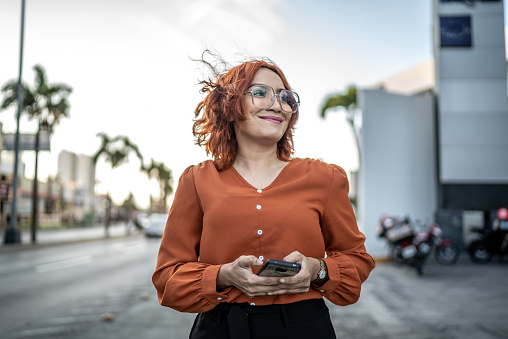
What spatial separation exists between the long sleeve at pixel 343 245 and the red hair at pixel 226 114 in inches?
11.1

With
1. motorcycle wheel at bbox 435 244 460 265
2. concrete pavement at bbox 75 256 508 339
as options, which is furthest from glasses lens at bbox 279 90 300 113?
motorcycle wheel at bbox 435 244 460 265

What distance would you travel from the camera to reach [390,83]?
37375 millimetres

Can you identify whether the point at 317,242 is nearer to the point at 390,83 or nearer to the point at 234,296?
A: the point at 234,296

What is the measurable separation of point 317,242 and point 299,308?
245mm

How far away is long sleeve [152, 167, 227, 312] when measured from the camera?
5.24 ft

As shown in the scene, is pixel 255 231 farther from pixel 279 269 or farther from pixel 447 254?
pixel 447 254

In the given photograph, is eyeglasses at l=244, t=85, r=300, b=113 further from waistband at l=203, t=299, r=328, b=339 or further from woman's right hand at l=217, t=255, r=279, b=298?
waistband at l=203, t=299, r=328, b=339

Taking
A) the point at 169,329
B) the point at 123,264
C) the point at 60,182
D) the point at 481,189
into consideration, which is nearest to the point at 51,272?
the point at 123,264

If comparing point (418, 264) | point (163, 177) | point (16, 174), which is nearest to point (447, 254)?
point (418, 264)

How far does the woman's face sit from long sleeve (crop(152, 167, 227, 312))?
0.30m

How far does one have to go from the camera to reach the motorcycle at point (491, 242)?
39.5 feet

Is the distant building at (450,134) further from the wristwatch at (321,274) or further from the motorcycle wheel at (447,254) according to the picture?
the wristwatch at (321,274)

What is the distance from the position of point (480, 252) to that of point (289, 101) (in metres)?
12.4

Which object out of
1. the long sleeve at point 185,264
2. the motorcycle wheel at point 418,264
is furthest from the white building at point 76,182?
the long sleeve at point 185,264
